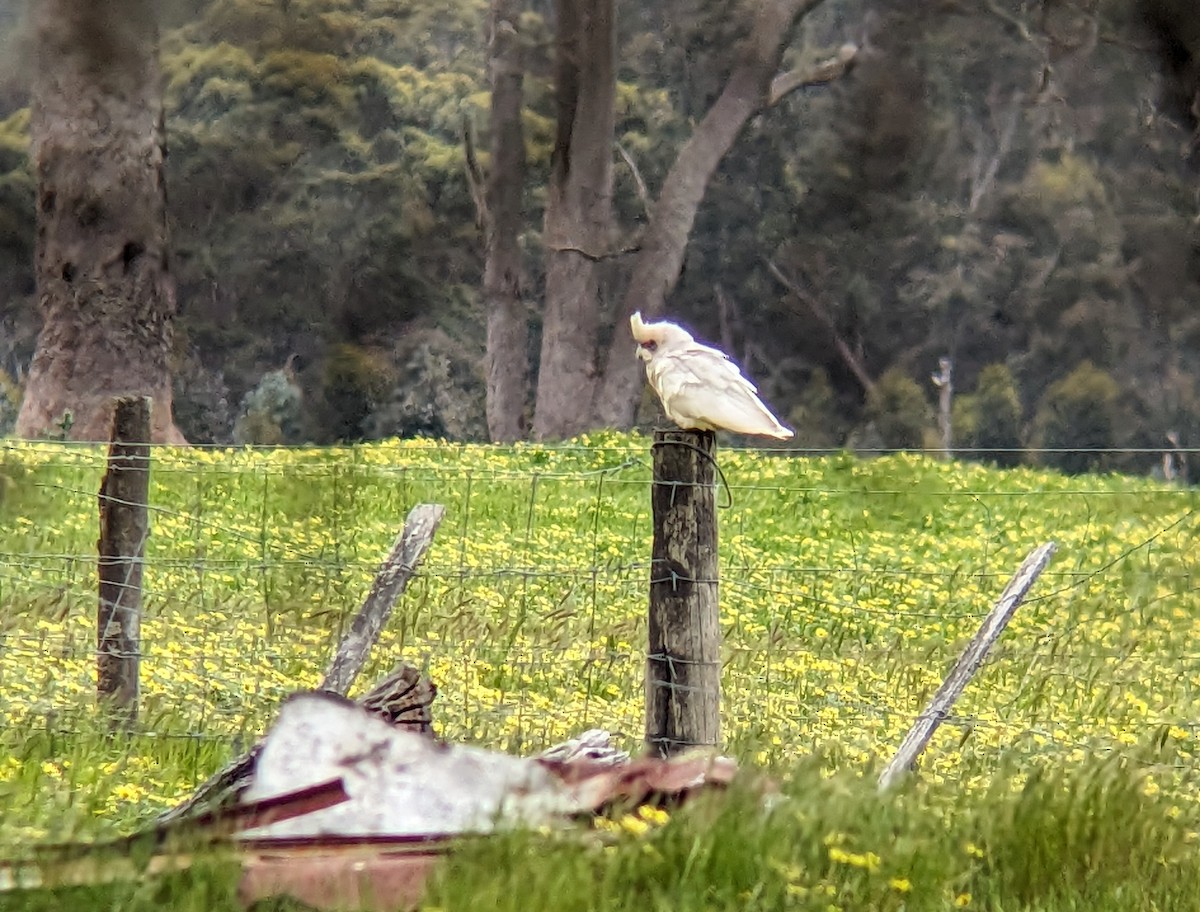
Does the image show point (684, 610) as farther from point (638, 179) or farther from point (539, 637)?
point (638, 179)

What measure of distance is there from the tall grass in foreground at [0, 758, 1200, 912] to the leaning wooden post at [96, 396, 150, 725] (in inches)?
103

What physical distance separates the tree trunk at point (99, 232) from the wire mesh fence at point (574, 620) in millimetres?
4616

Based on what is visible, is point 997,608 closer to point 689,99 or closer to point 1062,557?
point 1062,557

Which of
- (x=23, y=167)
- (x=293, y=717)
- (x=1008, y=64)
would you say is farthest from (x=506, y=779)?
(x=1008, y=64)

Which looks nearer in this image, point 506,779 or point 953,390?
point 506,779

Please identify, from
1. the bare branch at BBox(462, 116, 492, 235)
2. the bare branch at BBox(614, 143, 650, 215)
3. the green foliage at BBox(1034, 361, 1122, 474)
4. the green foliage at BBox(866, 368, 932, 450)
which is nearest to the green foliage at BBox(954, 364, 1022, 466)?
the green foliage at BBox(1034, 361, 1122, 474)

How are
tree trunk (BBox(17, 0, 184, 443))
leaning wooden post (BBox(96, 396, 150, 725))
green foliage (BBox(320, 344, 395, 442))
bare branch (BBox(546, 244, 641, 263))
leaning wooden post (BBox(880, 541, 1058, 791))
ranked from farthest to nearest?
green foliage (BBox(320, 344, 395, 442)), bare branch (BBox(546, 244, 641, 263)), tree trunk (BBox(17, 0, 184, 443)), leaning wooden post (BBox(96, 396, 150, 725)), leaning wooden post (BBox(880, 541, 1058, 791))

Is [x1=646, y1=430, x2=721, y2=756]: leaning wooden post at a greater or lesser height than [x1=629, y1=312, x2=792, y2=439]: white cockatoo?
lesser

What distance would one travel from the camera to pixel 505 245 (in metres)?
25.4

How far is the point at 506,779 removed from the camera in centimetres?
433

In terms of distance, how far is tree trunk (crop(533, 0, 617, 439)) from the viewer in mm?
23672

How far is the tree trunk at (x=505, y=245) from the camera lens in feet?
81.9

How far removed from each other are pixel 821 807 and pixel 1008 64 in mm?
33943

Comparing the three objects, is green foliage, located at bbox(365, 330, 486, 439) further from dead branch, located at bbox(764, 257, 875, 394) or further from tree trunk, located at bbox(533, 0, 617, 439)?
tree trunk, located at bbox(533, 0, 617, 439)
